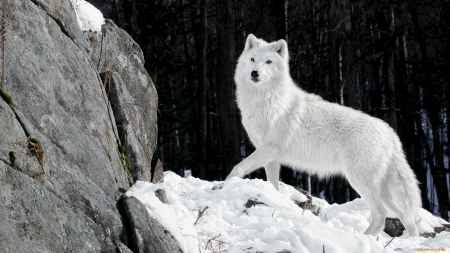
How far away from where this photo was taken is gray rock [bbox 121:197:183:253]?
3449 mm

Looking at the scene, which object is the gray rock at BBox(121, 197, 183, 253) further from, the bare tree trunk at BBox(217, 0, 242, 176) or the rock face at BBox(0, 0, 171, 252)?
the bare tree trunk at BBox(217, 0, 242, 176)

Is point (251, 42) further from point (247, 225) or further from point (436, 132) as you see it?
point (436, 132)

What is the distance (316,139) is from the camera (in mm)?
6035

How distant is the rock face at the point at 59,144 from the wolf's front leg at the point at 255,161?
1.36 meters

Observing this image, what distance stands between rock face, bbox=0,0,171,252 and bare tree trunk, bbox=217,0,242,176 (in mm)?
7523

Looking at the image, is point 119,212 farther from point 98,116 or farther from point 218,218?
point 218,218

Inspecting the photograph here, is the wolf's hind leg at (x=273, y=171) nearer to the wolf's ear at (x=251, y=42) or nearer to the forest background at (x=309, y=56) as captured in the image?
the wolf's ear at (x=251, y=42)

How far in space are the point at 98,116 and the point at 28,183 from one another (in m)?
1.25

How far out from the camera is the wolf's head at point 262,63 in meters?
6.16

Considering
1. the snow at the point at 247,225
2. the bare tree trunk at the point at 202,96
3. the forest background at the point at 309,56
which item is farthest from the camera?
the bare tree trunk at the point at 202,96

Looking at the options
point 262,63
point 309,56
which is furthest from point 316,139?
point 309,56

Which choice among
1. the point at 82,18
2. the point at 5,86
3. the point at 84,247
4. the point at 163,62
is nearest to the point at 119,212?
the point at 84,247

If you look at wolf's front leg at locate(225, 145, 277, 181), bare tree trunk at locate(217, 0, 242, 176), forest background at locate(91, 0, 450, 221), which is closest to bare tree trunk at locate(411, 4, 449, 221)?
forest background at locate(91, 0, 450, 221)

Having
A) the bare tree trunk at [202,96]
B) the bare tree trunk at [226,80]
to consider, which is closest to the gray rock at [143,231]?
the bare tree trunk at [226,80]
